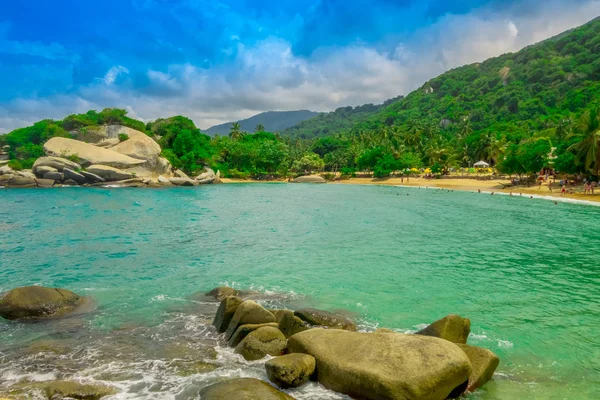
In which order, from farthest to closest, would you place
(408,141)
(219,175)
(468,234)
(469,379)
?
(408,141)
(219,175)
(468,234)
(469,379)

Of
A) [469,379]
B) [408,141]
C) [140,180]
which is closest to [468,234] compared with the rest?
[469,379]

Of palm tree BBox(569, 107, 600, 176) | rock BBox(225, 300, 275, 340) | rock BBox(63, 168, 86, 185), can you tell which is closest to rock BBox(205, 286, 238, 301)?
rock BBox(225, 300, 275, 340)

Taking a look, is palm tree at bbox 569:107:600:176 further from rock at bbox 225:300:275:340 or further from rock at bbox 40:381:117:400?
rock at bbox 40:381:117:400

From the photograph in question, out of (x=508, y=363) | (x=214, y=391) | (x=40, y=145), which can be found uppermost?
(x=40, y=145)

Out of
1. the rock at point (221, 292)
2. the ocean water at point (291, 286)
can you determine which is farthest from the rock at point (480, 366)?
the rock at point (221, 292)

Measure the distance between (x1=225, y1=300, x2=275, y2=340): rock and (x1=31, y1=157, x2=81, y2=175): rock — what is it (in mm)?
81719

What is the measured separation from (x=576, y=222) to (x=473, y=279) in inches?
918

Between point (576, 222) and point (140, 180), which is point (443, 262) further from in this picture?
point (140, 180)

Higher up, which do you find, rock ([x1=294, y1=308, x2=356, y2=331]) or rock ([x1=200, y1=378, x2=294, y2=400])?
rock ([x1=200, y1=378, x2=294, y2=400])

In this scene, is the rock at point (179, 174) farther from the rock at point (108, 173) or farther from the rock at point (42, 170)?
the rock at point (42, 170)

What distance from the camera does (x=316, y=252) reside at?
910 inches

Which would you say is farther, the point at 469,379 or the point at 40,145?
the point at 40,145

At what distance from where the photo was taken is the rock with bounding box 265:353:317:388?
8367 mm

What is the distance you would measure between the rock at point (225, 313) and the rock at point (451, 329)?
214 inches
